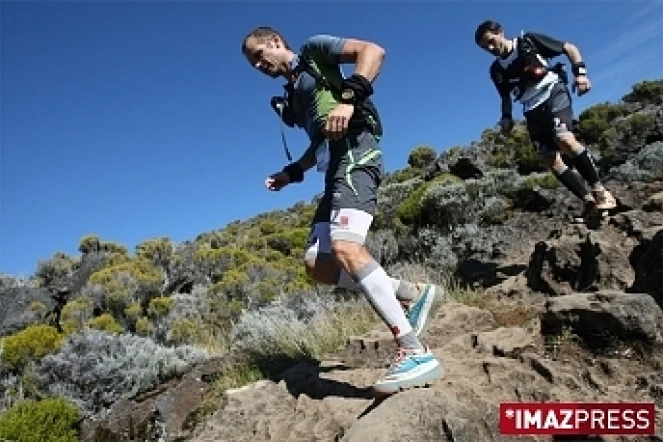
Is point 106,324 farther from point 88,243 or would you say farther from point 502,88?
point 88,243

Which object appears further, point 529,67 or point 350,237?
point 529,67

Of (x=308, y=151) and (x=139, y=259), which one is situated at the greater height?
(x=139, y=259)

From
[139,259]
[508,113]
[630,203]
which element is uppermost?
[139,259]

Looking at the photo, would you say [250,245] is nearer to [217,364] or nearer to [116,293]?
[116,293]

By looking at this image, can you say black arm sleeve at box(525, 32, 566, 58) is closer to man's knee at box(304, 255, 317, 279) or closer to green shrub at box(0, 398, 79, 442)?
man's knee at box(304, 255, 317, 279)

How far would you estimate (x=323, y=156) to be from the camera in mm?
3762

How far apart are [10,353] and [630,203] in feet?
25.6

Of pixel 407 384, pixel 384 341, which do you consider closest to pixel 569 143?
pixel 384 341

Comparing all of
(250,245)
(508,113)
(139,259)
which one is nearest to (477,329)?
(508,113)

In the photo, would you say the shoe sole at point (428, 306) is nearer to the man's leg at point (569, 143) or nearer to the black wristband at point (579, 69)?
the man's leg at point (569, 143)

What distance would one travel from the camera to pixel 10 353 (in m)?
8.24

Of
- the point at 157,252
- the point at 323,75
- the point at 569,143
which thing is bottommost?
the point at 323,75

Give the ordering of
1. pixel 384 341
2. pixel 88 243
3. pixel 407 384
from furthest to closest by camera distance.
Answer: pixel 88 243 → pixel 384 341 → pixel 407 384

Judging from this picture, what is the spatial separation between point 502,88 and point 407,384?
13.5ft
